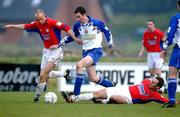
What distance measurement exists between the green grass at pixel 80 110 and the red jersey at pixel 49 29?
1.93 m

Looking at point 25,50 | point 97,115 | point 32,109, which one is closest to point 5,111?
point 32,109

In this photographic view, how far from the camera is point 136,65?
2534cm

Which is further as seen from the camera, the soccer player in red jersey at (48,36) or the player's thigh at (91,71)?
the player's thigh at (91,71)

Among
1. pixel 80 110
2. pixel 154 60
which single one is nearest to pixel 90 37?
pixel 80 110

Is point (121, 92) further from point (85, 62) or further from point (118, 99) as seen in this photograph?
point (85, 62)

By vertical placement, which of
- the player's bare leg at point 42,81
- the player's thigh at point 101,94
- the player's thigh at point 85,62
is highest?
the player's thigh at point 85,62

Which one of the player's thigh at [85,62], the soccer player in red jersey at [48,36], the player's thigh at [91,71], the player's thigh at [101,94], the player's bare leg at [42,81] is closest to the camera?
the player's thigh at [101,94]

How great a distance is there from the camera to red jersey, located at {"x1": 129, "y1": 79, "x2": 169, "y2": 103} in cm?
1584

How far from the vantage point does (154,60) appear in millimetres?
24016

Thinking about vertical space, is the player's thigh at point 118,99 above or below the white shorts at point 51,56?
below

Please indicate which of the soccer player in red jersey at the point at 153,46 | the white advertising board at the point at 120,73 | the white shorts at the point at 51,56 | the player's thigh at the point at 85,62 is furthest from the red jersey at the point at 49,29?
the white advertising board at the point at 120,73

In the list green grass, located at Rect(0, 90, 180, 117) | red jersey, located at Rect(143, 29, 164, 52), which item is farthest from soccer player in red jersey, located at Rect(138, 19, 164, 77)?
green grass, located at Rect(0, 90, 180, 117)

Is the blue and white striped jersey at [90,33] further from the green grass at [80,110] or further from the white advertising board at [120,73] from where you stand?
the white advertising board at [120,73]

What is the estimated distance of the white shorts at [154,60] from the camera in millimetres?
23875
